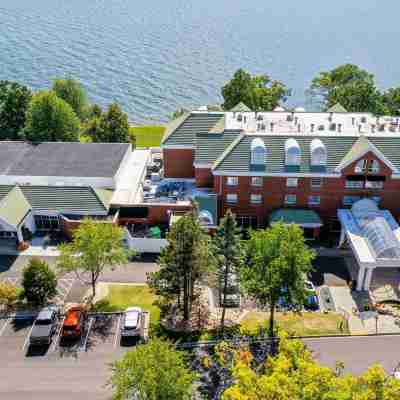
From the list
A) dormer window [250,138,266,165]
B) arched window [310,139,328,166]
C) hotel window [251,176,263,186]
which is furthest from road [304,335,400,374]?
dormer window [250,138,266,165]

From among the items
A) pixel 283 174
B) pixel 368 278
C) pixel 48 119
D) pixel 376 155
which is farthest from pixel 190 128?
pixel 368 278

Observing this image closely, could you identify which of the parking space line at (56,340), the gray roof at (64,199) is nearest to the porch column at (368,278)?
the gray roof at (64,199)

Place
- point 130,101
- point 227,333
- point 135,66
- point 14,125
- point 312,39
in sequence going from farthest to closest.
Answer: point 312,39 < point 135,66 < point 130,101 < point 14,125 < point 227,333

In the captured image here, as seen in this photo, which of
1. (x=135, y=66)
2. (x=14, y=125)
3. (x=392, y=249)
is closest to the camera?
(x=392, y=249)

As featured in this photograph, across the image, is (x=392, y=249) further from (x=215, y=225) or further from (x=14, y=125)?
(x=14, y=125)

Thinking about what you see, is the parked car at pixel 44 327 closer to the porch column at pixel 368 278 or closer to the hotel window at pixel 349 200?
the porch column at pixel 368 278

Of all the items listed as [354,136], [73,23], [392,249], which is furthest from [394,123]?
[73,23]

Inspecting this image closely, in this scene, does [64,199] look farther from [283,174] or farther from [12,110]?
[12,110]
